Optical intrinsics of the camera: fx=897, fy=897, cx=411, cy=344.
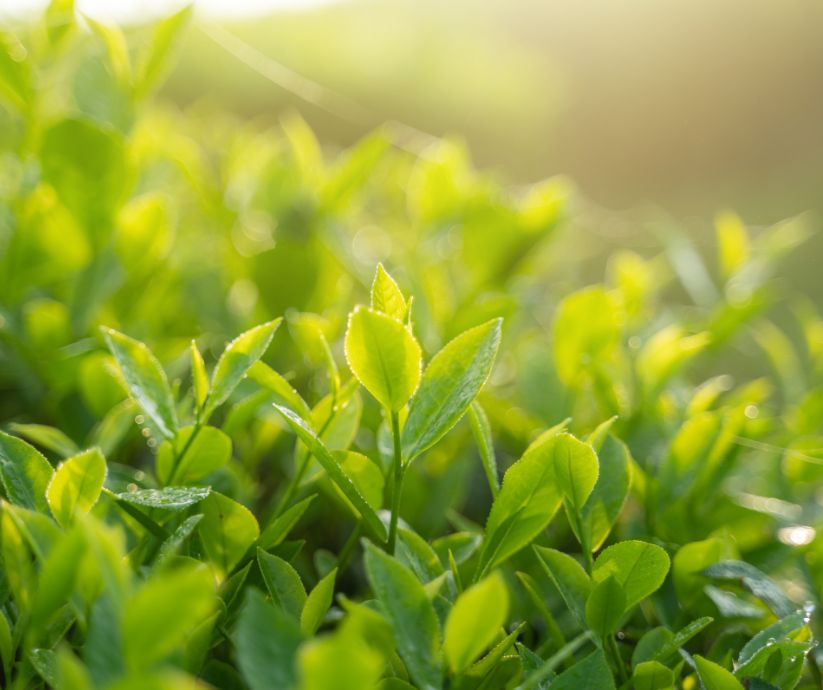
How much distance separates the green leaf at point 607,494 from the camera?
0.56m

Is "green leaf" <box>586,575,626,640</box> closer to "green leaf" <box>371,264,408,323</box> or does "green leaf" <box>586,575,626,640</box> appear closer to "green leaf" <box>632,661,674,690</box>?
"green leaf" <box>632,661,674,690</box>

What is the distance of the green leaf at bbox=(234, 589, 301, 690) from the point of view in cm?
35

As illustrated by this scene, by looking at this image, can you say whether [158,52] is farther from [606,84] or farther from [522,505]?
[606,84]

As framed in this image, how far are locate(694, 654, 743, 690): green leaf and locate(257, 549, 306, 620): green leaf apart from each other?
0.21 meters

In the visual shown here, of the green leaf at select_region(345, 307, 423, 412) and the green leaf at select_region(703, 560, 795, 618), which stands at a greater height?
the green leaf at select_region(345, 307, 423, 412)

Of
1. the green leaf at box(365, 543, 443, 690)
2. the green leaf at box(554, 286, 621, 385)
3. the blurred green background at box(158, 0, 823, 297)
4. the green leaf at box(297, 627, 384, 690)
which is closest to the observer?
the green leaf at box(297, 627, 384, 690)

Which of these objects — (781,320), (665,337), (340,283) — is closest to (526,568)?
(665,337)

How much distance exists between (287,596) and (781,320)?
111 inches

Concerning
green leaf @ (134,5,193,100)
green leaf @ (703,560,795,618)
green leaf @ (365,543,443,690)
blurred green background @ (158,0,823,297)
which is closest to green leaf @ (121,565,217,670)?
green leaf @ (365,543,443,690)

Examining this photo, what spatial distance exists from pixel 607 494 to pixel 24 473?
35cm

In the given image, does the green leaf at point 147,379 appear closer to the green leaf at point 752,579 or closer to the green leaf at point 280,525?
the green leaf at point 280,525

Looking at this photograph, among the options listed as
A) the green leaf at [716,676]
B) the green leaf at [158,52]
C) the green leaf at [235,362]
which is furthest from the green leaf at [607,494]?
the green leaf at [158,52]

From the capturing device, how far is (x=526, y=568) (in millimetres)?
Answer: 638

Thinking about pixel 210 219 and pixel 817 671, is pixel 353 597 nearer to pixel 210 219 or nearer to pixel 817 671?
pixel 817 671
